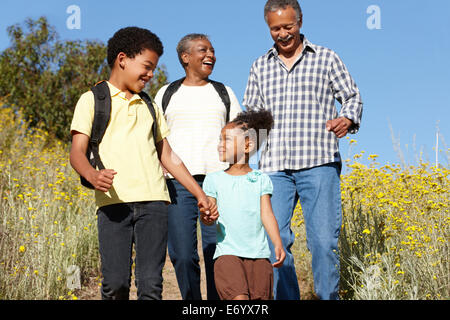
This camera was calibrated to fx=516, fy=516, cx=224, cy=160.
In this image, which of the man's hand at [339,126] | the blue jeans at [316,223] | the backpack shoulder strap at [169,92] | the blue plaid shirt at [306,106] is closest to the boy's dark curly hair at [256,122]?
the blue plaid shirt at [306,106]

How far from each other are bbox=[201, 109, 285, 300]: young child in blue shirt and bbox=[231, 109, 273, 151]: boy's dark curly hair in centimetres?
11

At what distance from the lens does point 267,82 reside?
13.0 ft

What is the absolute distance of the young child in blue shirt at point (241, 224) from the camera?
10.3 ft

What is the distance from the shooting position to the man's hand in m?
3.56

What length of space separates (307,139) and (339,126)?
28cm

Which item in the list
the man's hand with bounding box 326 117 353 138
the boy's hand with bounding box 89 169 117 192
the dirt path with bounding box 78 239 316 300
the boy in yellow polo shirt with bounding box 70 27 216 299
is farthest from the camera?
the dirt path with bounding box 78 239 316 300

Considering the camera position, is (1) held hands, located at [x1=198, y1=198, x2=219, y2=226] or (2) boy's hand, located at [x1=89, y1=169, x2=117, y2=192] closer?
(2) boy's hand, located at [x1=89, y1=169, x2=117, y2=192]

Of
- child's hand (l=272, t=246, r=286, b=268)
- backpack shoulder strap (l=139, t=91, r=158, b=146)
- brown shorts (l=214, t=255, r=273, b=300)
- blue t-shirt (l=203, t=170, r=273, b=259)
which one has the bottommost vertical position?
brown shorts (l=214, t=255, r=273, b=300)

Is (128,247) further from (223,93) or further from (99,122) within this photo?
(223,93)

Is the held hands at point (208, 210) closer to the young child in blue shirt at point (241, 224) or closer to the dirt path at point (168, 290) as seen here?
the young child in blue shirt at point (241, 224)

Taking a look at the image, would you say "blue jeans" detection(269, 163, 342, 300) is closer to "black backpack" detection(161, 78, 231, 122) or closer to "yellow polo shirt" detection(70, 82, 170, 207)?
"black backpack" detection(161, 78, 231, 122)

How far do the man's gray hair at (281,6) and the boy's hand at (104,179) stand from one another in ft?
5.96

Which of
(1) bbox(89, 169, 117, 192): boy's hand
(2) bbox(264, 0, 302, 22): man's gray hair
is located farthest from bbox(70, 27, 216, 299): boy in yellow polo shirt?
(2) bbox(264, 0, 302, 22): man's gray hair
